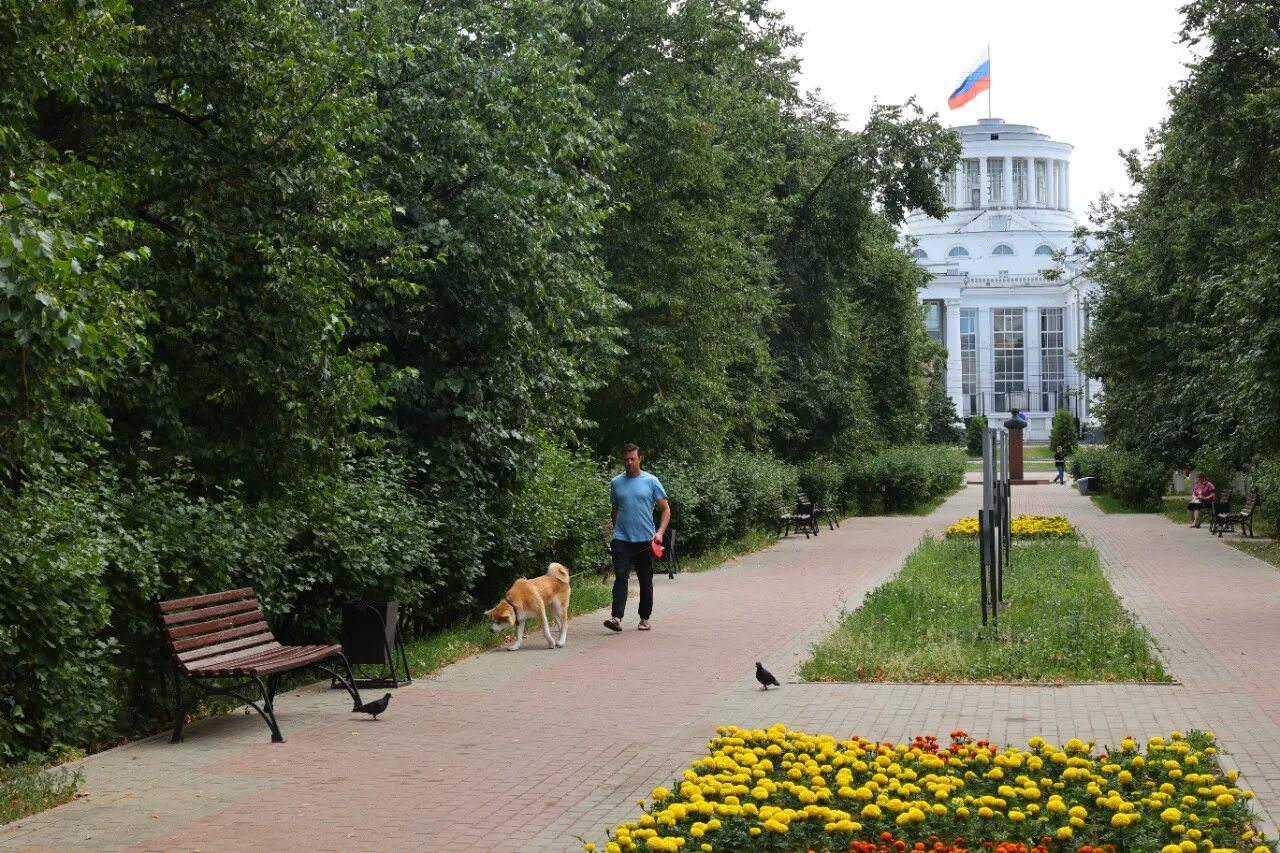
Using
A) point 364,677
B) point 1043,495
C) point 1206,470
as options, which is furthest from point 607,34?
point 1043,495

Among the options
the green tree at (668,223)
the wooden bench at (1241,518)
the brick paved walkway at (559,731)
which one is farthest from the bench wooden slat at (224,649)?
the wooden bench at (1241,518)

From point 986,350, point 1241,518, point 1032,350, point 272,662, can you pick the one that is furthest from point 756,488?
point 1032,350

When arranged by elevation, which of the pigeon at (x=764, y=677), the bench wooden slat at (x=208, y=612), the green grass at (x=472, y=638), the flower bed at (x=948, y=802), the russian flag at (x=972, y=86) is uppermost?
the russian flag at (x=972, y=86)

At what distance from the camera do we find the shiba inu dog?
13.2m

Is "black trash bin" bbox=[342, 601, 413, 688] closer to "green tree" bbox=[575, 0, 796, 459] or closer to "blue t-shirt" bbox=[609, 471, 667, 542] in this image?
"blue t-shirt" bbox=[609, 471, 667, 542]

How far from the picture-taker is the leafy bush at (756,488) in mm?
27375

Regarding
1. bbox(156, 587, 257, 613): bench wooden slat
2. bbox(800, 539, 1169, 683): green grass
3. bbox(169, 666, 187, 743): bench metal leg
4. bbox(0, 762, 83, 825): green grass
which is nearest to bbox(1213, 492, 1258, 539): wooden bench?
bbox(800, 539, 1169, 683): green grass

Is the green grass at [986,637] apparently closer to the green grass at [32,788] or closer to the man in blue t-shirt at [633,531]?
the man in blue t-shirt at [633,531]

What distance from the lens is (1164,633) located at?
A: 13867 millimetres

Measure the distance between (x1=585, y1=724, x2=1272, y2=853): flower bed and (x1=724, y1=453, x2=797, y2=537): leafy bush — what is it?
19.5 meters

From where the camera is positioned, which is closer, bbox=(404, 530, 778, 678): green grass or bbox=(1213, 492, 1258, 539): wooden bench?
bbox=(404, 530, 778, 678): green grass

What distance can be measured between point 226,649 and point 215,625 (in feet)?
0.57

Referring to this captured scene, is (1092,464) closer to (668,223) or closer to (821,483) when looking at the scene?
(821,483)

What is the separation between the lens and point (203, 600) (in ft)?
30.3
